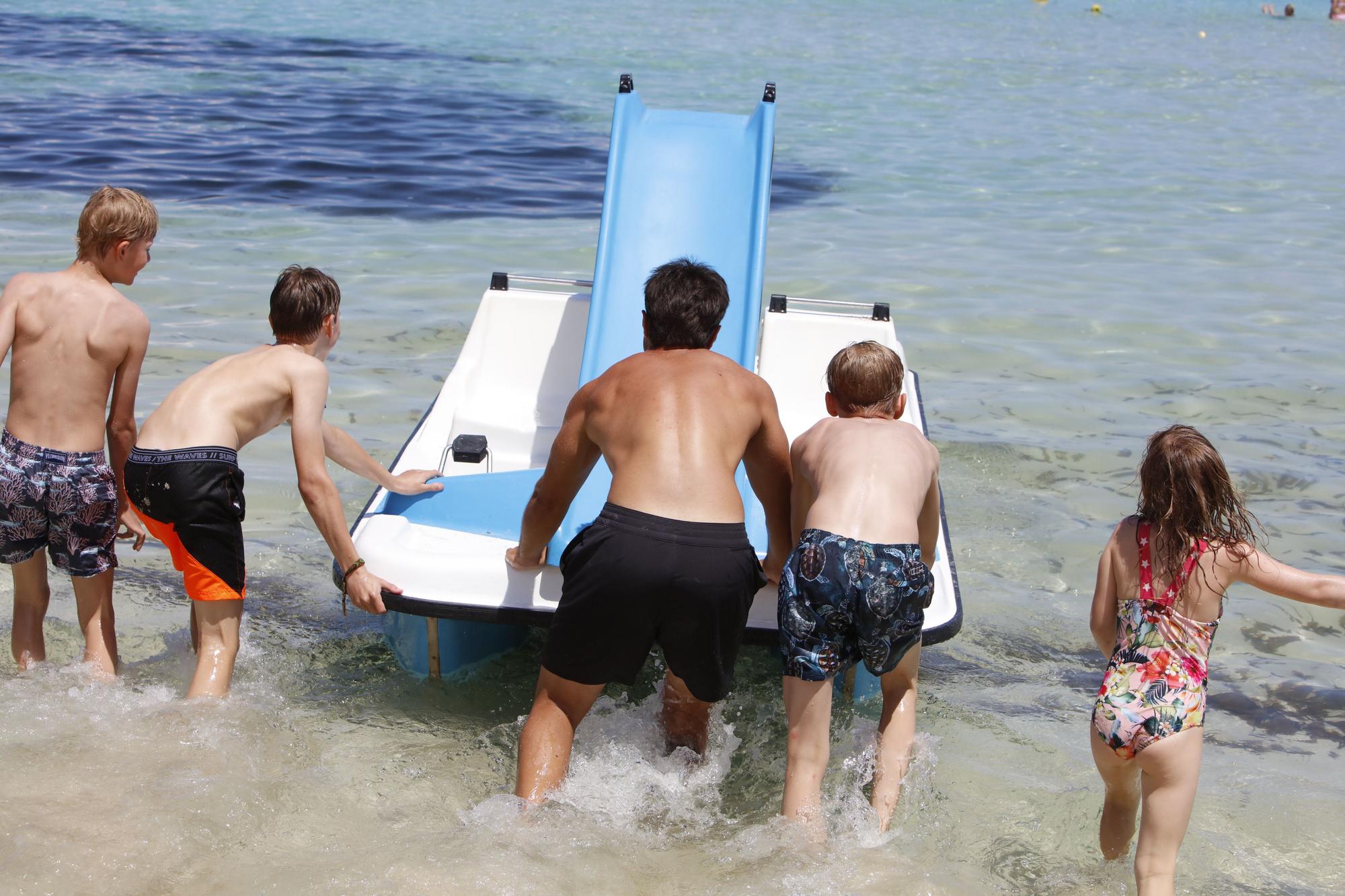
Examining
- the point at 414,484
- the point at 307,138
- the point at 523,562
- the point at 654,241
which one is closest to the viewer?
the point at 523,562

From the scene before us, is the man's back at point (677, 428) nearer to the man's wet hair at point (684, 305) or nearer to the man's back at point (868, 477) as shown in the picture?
the man's wet hair at point (684, 305)

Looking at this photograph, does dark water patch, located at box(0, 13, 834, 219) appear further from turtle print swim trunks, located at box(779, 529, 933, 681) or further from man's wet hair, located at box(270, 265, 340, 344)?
turtle print swim trunks, located at box(779, 529, 933, 681)

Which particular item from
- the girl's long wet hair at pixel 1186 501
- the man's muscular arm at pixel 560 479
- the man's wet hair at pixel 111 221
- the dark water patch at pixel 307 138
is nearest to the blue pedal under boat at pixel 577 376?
the man's muscular arm at pixel 560 479

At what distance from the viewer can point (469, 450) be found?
4777 mm

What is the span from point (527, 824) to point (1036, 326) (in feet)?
19.9

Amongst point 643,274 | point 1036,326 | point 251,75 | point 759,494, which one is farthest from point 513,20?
point 759,494

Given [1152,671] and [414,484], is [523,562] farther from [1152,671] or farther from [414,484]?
[1152,671]

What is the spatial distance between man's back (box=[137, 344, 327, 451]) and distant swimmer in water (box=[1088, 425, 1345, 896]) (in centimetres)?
221

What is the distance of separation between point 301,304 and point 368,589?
83cm

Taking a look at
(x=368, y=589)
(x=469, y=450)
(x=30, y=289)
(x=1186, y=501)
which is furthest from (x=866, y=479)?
(x=30, y=289)

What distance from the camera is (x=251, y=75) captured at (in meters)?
17.8

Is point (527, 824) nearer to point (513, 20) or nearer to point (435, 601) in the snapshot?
point (435, 601)

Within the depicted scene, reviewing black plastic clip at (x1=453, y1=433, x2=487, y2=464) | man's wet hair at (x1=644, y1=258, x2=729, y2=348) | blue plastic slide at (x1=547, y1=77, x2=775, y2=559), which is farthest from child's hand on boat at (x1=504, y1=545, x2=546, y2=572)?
black plastic clip at (x1=453, y1=433, x2=487, y2=464)

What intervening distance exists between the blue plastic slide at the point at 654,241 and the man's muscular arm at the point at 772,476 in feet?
1.34
